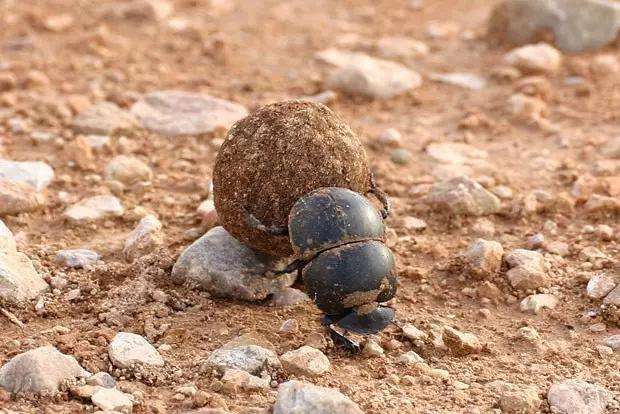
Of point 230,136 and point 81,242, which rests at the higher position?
point 230,136

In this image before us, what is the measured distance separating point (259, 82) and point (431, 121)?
1365mm

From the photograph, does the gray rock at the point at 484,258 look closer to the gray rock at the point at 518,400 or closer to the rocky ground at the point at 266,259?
the rocky ground at the point at 266,259

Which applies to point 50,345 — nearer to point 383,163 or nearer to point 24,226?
point 24,226

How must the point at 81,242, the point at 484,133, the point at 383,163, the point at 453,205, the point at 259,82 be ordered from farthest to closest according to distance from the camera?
the point at 259,82, the point at 484,133, the point at 383,163, the point at 453,205, the point at 81,242

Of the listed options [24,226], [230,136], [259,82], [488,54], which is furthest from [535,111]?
[24,226]

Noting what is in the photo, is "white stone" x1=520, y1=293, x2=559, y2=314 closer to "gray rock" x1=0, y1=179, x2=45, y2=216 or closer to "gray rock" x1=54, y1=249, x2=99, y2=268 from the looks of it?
"gray rock" x1=54, y1=249, x2=99, y2=268

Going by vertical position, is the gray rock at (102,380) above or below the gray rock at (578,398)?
above

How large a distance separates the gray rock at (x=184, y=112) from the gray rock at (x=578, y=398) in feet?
10.5

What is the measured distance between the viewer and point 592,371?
11.9 ft

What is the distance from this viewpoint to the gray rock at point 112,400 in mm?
3145

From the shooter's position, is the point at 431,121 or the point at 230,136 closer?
the point at 230,136

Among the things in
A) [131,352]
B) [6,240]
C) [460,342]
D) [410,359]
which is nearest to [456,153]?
[460,342]

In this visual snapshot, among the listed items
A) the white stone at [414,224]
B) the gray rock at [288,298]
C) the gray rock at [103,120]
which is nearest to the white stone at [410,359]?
the gray rock at [288,298]

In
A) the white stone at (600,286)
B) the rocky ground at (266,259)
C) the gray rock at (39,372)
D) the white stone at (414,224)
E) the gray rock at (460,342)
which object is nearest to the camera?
the gray rock at (39,372)
